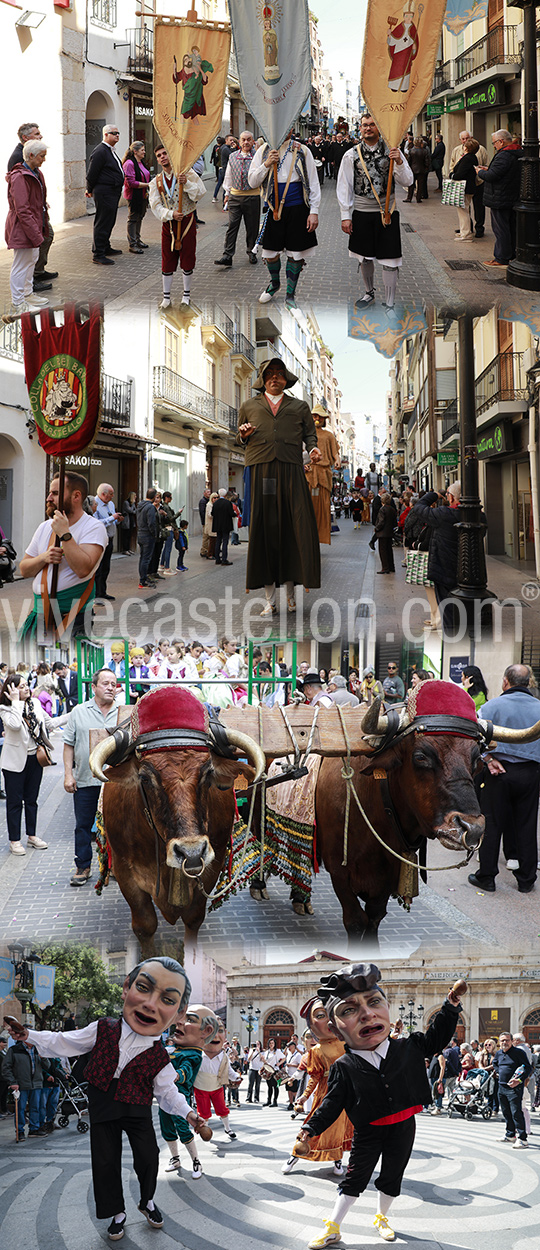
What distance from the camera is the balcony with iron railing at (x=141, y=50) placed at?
5598 mm

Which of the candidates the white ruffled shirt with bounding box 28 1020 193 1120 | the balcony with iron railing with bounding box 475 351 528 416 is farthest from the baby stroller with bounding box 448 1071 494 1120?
the balcony with iron railing with bounding box 475 351 528 416

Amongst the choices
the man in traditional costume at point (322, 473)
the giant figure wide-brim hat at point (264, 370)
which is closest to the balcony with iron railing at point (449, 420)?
the man in traditional costume at point (322, 473)

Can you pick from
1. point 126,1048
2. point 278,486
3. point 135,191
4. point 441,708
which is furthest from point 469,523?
point 135,191

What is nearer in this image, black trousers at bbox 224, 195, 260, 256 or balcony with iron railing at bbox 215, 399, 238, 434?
balcony with iron railing at bbox 215, 399, 238, 434

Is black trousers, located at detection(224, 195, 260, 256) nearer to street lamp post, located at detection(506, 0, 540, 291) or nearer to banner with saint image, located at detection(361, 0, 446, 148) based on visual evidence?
banner with saint image, located at detection(361, 0, 446, 148)

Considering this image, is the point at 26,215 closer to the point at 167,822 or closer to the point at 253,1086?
the point at 167,822

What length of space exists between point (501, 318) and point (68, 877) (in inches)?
175

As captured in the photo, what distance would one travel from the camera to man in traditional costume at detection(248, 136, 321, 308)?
554 centimetres

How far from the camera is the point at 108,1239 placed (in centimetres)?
A: 397

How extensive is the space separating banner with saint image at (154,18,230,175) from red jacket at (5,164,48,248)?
103cm

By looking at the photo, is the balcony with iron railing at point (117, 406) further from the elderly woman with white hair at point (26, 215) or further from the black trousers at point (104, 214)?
the black trousers at point (104, 214)

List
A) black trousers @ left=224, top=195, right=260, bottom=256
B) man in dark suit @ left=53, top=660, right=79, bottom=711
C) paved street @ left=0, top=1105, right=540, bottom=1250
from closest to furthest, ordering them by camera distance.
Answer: paved street @ left=0, top=1105, right=540, bottom=1250
man in dark suit @ left=53, top=660, right=79, bottom=711
black trousers @ left=224, top=195, right=260, bottom=256

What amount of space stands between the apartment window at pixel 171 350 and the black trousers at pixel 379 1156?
389 cm

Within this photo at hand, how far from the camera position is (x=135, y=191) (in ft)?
19.7
